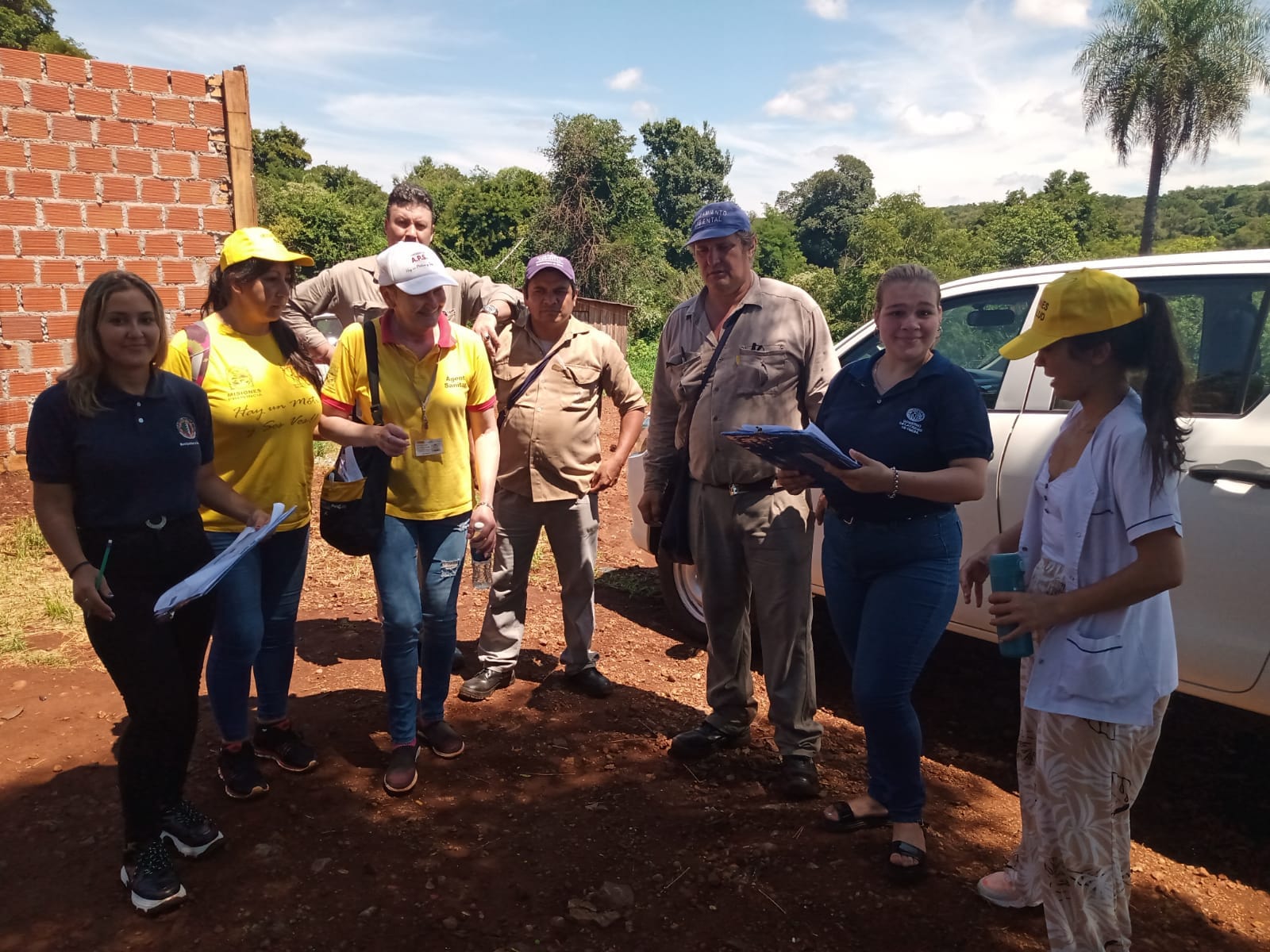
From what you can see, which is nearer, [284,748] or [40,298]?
[284,748]

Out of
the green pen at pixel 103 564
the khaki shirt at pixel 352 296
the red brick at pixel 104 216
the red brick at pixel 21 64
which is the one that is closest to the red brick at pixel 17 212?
the red brick at pixel 104 216

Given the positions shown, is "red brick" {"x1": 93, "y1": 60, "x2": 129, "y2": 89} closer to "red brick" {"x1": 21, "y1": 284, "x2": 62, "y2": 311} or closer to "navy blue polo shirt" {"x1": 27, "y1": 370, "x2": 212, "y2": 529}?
"red brick" {"x1": 21, "y1": 284, "x2": 62, "y2": 311}

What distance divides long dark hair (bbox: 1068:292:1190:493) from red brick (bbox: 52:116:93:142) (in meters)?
6.79

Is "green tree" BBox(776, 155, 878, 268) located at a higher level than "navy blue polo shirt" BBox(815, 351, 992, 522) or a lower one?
higher

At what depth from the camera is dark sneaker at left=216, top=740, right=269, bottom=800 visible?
3.15 m

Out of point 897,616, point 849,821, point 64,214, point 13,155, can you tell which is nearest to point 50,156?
point 13,155

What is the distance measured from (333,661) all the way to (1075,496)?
12.0 feet

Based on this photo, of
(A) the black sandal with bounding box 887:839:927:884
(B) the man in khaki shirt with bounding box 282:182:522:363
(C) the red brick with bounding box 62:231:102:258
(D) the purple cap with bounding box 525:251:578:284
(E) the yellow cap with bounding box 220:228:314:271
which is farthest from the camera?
(C) the red brick with bounding box 62:231:102:258

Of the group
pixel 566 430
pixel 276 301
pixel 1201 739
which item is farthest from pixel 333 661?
pixel 1201 739

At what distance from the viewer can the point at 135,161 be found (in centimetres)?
646

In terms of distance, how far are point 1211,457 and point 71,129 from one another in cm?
713

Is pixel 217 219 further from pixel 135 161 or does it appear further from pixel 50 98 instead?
pixel 50 98

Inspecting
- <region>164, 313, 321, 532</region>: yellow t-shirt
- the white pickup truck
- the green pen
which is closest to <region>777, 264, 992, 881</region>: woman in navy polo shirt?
the white pickup truck

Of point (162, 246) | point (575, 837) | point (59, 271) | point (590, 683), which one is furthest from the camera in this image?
point (162, 246)
